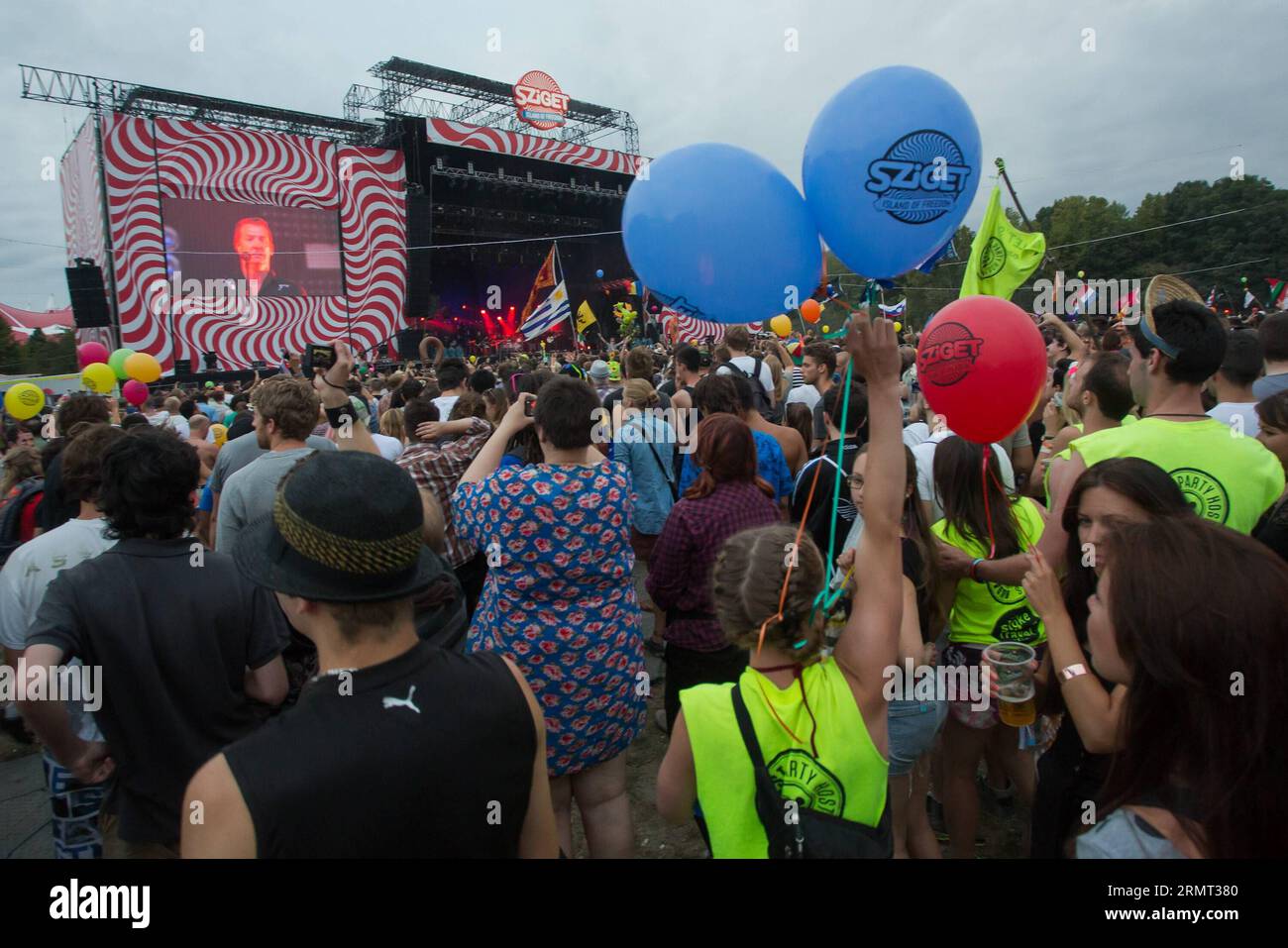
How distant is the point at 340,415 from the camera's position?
290cm

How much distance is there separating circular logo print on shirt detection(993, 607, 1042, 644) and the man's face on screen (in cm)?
2021

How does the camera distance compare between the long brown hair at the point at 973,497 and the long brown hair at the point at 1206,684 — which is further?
the long brown hair at the point at 973,497

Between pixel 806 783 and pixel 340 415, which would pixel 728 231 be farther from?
pixel 340 415

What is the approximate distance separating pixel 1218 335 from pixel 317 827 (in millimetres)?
2586

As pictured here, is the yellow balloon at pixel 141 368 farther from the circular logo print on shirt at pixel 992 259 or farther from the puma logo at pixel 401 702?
the puma logo at pixel 401 702

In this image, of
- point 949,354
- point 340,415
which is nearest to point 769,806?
point 949,354

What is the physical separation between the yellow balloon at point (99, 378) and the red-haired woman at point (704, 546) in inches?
297

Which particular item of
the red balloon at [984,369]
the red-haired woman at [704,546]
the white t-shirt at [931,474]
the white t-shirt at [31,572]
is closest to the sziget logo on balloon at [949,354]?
the red balloon at [984,369]

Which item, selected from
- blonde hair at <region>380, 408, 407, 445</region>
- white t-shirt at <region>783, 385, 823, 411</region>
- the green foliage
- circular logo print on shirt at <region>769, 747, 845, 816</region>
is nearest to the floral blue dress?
circular logo print on shirt at <region>769, 747, 845, 816</region>

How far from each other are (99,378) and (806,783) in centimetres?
865

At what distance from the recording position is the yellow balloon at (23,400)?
5328mm
